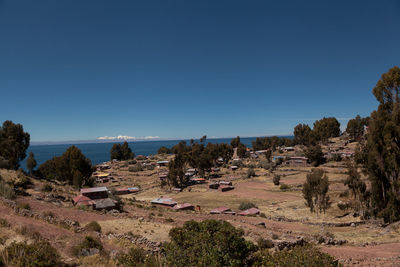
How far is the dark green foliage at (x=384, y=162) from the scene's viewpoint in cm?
2262

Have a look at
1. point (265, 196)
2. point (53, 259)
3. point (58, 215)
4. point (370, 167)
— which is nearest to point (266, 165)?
point (265, 196)

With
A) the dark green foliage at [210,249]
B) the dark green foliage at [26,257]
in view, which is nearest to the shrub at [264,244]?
the dark green foliage at [210,249]

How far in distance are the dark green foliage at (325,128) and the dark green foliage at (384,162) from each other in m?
81.3

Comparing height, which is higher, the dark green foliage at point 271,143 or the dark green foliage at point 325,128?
the dark green foliage at point 325,128

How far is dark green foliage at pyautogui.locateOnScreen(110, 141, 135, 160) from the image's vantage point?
402 ft

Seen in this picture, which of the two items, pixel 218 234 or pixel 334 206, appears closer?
pixel 218 234

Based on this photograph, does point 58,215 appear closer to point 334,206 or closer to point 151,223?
point 151,223

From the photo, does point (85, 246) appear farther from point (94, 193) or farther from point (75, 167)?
point (75, 167)

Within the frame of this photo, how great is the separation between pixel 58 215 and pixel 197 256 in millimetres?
15711

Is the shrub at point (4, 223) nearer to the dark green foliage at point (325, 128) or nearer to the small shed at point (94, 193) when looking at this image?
the small shed at point (94, 193)

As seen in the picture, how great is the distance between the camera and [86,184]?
43.7m

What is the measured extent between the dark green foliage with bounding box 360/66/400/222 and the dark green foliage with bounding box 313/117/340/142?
81.3 metres

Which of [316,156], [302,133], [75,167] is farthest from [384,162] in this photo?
[302,133]

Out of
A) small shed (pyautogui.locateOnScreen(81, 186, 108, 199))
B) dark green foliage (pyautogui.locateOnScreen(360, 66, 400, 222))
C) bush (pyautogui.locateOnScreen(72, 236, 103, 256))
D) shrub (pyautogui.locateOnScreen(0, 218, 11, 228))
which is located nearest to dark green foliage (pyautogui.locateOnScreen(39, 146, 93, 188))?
small shed (pyautogui.locateOnScreen(81, 186, 108, 199))
